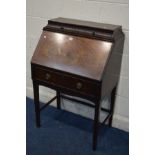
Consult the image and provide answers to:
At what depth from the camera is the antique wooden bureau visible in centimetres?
164

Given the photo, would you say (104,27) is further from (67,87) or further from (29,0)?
(29,0)

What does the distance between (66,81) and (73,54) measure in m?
0.21

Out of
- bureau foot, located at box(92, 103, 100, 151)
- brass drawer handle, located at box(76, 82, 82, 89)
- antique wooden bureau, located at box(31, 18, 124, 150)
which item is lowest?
bureau foot, located at box(92, 103, 100, 151)

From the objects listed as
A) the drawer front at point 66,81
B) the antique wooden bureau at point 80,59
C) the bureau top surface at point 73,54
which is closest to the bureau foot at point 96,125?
the antique wooden bureau at point 80,59

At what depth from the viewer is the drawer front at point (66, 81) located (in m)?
1.64

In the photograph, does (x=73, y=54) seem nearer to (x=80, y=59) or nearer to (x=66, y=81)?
(x=80, y=59)

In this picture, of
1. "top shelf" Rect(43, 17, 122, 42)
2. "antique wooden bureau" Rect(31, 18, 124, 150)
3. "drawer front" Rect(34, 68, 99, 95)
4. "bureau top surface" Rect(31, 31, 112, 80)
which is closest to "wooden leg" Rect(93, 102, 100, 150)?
"antique wooden bureau" Rect(31, 18, 124, 150)

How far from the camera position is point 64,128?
85.4 inches

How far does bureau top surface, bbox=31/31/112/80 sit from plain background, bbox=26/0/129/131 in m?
0.30

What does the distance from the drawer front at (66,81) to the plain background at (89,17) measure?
460 millimetres

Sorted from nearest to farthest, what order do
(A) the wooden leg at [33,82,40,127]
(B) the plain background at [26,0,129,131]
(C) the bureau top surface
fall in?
1. (C) the bureau top surface
2. (B) the plain background at [26,0,129,131]
3. (A) the wooden leg at [33,82,40,127]

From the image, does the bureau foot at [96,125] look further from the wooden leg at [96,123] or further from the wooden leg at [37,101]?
the wooden leg at [37,101]

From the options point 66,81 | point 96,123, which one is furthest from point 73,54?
point 96,123

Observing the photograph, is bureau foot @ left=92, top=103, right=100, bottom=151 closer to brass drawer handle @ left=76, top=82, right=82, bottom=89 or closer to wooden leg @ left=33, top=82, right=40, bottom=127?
brass drawer handle @ left=76, top=82, right=82, bottom=89
